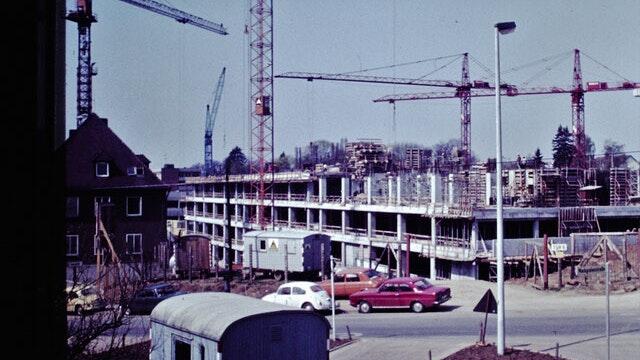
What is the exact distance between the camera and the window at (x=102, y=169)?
132ft

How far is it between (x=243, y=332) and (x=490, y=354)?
6726 mm

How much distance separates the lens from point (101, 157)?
40.6 meters

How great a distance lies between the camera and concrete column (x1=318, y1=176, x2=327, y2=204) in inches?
2509

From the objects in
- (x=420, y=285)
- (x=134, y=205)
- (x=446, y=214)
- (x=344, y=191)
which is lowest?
(x=420, y=285)

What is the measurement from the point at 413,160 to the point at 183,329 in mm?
59982

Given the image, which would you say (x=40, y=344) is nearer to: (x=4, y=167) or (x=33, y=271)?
(x=33, y=271)

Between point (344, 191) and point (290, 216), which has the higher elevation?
point (344, 191)

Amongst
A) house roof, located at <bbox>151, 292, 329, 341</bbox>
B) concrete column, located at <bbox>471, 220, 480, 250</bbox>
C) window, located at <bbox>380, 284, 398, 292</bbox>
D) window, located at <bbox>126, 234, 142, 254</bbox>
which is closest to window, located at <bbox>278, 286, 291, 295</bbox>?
window, located at <bbox>380, 284, 398, 292</bbox>

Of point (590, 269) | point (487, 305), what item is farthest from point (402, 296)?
point (590, 269)

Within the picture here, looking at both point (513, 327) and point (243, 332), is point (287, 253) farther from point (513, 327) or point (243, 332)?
point (243, 332)

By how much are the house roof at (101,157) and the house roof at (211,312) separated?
79.4ft

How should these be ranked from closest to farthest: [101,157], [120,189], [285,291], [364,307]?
[285,291]
[364,307]
[120,189]
[101,157]

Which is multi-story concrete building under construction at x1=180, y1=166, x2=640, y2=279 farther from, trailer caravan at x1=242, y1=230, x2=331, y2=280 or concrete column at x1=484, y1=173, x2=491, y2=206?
trailer caravan at x1=242, y1=230, x2=331, y2=280

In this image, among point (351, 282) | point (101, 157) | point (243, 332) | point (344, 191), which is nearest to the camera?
point (243, 332)
